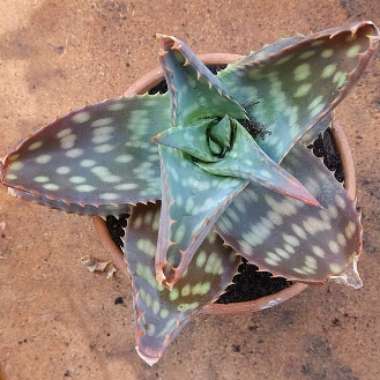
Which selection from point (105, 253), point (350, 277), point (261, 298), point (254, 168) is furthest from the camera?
point (105, 253)

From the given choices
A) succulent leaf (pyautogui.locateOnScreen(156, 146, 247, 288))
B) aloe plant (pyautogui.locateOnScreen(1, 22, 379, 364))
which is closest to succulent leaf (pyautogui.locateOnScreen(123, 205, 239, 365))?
aloe plant (pyautogui.locateOnScreen(1, 22, 379, 364))

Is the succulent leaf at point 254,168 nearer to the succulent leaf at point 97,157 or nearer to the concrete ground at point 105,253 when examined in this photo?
the succulent leaf at point 97,157

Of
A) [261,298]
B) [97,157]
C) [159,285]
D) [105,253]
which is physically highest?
[97,157]

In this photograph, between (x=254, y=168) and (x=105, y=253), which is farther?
(x=105, y=253)

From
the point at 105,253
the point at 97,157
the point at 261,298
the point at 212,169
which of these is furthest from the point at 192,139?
the point at 105,253

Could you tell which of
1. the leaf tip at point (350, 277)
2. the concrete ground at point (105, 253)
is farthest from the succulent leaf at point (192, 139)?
the concrete ground at point (105, 253)

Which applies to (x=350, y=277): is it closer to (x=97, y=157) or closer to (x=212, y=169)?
(x=212, y=169)

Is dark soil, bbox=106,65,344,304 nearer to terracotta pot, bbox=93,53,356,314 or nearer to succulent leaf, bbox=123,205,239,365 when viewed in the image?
terracotta pot, bbox=93,53,356,314
